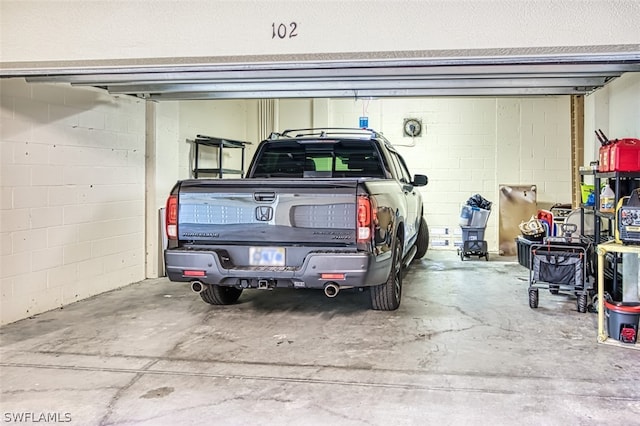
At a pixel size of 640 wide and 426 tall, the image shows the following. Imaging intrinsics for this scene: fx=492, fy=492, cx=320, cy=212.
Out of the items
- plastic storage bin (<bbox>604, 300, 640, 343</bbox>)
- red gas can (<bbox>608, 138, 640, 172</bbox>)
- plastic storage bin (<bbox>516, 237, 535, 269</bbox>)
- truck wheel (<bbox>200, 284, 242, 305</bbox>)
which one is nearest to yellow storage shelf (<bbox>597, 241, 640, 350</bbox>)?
plastic storage bin (<bbox>604, 300, 640, 343</bbox>)

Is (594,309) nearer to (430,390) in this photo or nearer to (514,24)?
(430,390)

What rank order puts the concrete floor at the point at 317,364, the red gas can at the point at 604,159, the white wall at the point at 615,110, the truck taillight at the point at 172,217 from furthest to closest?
the white wall at the point at 615,110
the red gas can at the point at 604,159
the truck taillight at the point at 172,217
the concrete floor at the point at 317,364

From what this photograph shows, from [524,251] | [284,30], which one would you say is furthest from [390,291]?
[284,30]

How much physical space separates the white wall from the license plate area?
3.71 m

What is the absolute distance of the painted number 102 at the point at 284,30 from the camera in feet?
10.6

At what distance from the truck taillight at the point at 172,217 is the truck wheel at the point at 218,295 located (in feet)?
2.72

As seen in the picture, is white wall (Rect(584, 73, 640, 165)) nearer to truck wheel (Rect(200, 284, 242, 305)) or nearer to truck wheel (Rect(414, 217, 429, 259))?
truck wheel (Rect(414, 217, 429, 259))

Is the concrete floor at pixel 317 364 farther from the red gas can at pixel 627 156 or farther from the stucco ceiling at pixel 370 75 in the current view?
the stucco ceiling at pixel 370 75

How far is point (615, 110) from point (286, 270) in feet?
14.2

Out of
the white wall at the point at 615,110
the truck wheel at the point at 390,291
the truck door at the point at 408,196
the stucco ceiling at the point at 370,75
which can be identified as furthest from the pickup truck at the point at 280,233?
the white wall at the point at 615,110

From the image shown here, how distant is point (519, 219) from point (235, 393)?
700 centimetres

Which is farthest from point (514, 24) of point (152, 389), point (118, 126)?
point (118, 126)

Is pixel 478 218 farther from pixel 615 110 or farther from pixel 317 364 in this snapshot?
pixel 317 364

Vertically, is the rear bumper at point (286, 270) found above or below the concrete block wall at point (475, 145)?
below
